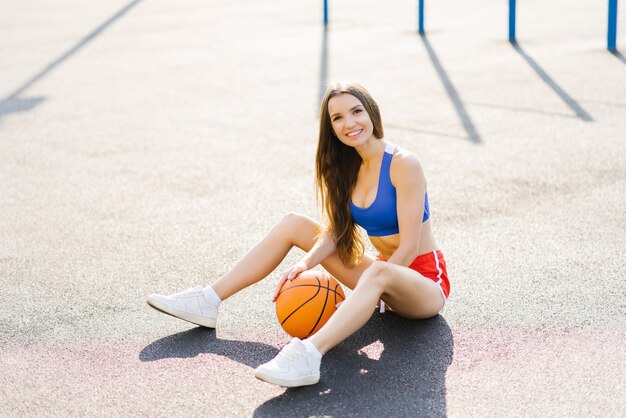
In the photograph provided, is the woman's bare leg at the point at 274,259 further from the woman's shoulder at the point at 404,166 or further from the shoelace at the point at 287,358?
the shoelace at the point at 287,358

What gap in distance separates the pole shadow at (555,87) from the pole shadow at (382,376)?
18.6 feet

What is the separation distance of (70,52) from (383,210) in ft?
40.4

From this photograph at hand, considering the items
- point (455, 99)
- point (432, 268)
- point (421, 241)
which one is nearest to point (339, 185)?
point (421, 241)

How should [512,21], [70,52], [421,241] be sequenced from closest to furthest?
[421,241], [512,21], [70,52]

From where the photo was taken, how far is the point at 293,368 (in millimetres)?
4453

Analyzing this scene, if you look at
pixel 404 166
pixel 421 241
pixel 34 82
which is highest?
pixel 404 166

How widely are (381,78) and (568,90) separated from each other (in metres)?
2.69

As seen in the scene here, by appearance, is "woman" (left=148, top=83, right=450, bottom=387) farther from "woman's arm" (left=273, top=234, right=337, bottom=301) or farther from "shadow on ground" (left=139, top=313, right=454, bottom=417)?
"shadow on ground" (left=139, top=313, right=454, bottom=417)

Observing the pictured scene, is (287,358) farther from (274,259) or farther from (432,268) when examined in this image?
(432,268)

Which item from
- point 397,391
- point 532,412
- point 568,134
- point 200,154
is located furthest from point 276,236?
point 568,134

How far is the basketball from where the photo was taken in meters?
4.97

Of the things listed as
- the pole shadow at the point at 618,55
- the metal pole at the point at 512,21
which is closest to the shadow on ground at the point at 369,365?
the pole shadow at the point at 618,55

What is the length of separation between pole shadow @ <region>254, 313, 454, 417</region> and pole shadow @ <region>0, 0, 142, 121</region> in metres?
8.12

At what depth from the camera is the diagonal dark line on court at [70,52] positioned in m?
13.2
